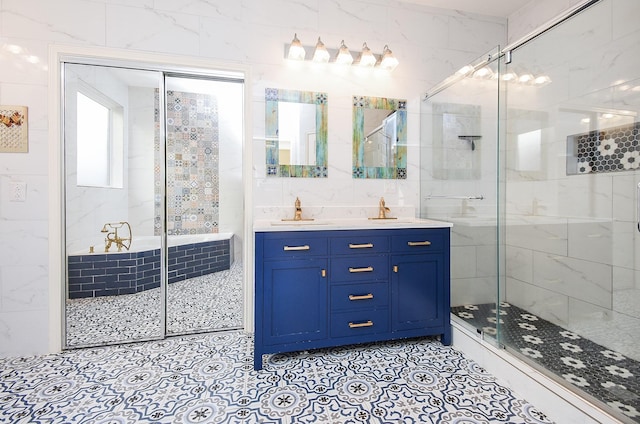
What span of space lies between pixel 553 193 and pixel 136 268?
3.11 meters

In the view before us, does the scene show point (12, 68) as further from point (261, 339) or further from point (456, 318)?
point (456, 318)

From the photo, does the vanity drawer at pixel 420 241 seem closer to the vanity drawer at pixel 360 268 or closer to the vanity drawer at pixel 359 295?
the vanity drawer at pixel 360 268

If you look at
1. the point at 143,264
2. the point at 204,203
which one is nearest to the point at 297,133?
the point at 204,203

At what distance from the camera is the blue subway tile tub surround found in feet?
4.90

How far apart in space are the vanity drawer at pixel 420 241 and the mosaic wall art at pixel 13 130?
2.56m

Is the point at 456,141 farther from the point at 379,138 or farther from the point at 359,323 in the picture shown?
the point at 359,323

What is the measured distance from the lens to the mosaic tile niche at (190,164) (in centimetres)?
232

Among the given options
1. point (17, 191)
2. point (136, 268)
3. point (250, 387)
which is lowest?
point (250, 387)

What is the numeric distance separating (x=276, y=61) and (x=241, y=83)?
0.33 m

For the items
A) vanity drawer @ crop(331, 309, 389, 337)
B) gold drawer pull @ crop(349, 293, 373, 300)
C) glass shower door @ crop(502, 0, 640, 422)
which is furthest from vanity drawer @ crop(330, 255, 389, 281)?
glass shower door @ crop(502, 0, 640, 422)

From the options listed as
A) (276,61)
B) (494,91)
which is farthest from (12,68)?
(494,91)

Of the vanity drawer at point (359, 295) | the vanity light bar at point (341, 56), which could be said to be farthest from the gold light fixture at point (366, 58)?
the vanity drawer at point (359, 295)

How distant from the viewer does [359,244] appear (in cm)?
203

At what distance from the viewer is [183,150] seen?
2.34m
